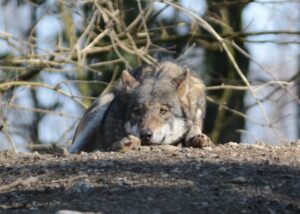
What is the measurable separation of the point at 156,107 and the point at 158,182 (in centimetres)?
308

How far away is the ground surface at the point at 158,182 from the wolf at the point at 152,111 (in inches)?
57.0

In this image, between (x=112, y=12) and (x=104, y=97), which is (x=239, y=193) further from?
(x=112, y=12)

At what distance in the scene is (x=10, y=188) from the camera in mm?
7410

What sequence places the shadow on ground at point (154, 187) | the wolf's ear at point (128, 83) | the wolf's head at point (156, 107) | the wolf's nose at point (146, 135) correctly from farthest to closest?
the wolf's ear at point (128, 83), the wolf's head at point (156, 107), the wolf's nose at point (146, 135), the shadow on ground at point (154, 187)

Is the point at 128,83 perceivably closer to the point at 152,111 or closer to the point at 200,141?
the point at 152,111

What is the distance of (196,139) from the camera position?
31.2 ft

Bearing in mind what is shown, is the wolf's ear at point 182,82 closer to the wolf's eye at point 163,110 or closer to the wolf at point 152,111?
the wolf at point 152,111

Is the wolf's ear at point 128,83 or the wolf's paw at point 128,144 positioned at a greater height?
the wolf's ear at point 128,83

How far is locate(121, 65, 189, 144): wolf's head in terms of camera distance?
32.9 feet

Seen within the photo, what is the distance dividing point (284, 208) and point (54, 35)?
33.4 ft

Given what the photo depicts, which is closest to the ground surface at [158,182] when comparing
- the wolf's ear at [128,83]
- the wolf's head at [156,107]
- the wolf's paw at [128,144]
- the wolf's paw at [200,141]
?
the wolf's paw at [128,144]

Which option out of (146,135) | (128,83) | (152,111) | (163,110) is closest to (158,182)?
(146,135)

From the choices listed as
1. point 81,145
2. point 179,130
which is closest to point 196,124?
point 179,130

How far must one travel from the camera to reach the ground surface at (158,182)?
665 cm
